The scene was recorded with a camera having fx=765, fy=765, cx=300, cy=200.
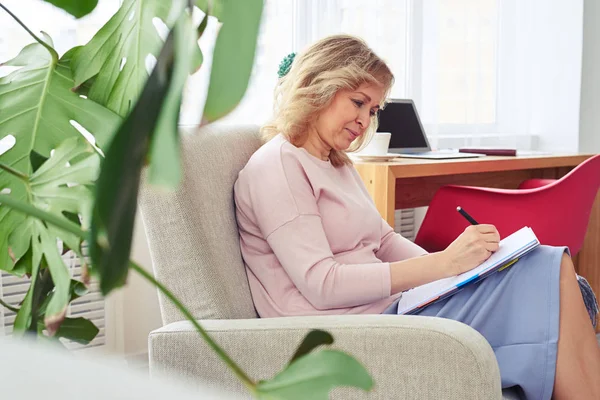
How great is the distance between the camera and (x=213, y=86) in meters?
0.20

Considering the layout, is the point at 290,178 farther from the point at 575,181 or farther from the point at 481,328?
the point at 575,181

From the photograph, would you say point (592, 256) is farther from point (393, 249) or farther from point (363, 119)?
point (363, 119)

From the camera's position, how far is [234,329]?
128 cm

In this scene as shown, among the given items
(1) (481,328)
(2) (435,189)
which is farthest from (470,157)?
(1) (481,328)

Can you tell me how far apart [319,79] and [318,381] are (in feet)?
5.05

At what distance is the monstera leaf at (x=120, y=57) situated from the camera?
521 mm

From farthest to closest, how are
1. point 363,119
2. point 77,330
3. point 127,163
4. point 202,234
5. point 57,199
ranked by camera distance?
point 363,119, point 202,234, point 77,330, point 57,199, point 127,163

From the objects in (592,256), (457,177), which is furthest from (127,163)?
(592,256)

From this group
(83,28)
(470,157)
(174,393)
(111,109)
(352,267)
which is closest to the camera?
(174,393)

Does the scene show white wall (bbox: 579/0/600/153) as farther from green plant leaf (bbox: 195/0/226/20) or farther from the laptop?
green plant leaf (bbox: 195/0/226/20)

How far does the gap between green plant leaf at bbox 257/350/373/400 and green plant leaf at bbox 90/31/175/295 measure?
87 mm

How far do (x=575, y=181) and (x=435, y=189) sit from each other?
1.78 ft

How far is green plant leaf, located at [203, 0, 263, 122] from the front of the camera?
20 cm

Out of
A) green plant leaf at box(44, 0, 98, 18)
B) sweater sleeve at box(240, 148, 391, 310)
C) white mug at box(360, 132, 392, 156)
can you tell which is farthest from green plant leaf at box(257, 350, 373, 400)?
white mug at box(360, 132, 392, 156)
